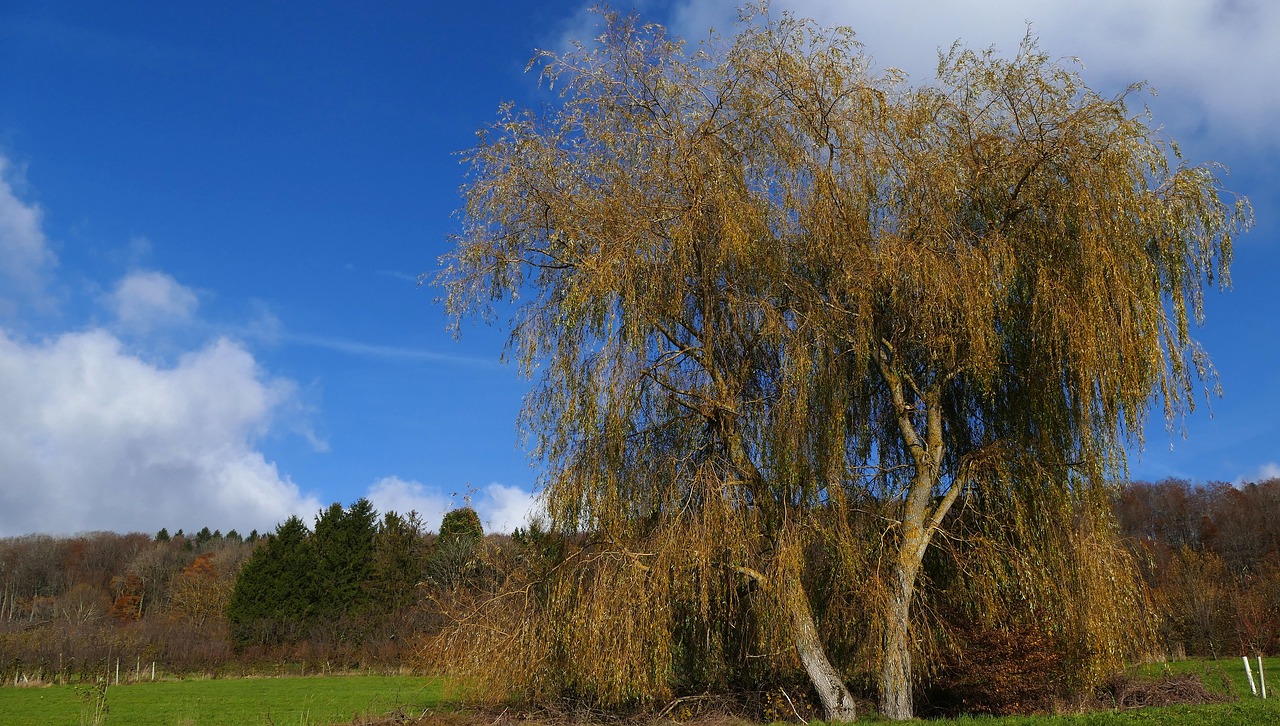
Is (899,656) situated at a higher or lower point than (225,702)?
higher

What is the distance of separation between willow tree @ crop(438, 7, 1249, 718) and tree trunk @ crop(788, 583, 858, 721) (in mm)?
30

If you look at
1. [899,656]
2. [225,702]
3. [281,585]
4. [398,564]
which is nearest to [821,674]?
[899,656]

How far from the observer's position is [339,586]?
49.0 metres

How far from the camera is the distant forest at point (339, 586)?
25.7 metres

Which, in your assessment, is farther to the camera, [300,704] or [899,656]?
[300,704]

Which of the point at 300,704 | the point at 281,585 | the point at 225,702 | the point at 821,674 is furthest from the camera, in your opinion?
the point at 281,585

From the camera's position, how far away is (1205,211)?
10875 mm

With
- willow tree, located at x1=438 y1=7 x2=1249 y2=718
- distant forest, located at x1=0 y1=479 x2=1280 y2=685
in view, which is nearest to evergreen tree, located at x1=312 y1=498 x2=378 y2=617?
distant forest, located at x1=0 y1=479 x2=1280 y2=685

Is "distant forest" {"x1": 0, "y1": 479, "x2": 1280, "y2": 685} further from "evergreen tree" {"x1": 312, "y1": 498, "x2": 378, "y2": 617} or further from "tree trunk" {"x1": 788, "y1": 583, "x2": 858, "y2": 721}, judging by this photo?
"tree trunk" {"x1": 788, "y1": 583, "x2": 858, "y2": 721}

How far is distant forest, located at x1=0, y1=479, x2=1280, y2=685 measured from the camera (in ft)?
84.4

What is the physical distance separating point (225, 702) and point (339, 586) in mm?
27682

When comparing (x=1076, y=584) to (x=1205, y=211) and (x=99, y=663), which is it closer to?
(x=1205, y=211)

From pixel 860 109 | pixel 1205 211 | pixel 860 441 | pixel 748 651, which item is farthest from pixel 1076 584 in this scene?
pixel 860 109

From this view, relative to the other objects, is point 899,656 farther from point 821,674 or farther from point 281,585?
point 281,585
